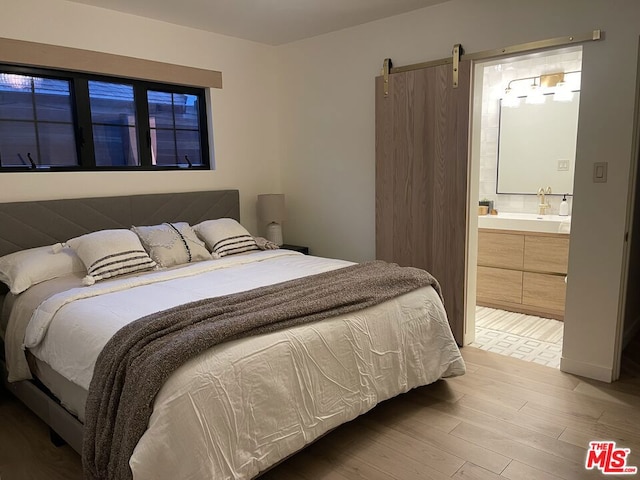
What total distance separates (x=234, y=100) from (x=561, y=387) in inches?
132

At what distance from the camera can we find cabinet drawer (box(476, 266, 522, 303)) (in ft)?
13.4

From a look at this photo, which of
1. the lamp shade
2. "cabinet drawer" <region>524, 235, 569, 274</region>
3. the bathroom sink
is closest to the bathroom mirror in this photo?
the bathroom sink

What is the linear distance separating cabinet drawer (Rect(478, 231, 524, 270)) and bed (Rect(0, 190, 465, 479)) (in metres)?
1.66

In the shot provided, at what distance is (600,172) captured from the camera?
2.70 meters

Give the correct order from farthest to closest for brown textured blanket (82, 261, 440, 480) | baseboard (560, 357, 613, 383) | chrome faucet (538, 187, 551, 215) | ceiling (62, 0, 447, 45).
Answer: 1. chrome faucet (538, 187, 551, 215)
2. ceiling (62, 0, 447, 45)
3. baseboard (560, 357, 613, 383)
4. brown textured blanket (82, 261, 440, 480)

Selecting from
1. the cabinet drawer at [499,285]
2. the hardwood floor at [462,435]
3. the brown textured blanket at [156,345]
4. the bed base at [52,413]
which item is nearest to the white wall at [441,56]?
the hardwood floor at [462,435]

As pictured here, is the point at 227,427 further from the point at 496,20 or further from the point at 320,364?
the point at 496,20

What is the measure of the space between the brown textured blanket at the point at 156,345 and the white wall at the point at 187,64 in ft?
5.65

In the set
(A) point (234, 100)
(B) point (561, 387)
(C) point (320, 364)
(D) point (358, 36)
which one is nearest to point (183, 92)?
(A) point (234, 100)

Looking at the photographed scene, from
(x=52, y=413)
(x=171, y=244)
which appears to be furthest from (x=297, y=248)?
(x=52, y=413)

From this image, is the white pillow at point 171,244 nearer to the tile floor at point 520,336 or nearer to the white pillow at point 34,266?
the white pillow at point 34,266

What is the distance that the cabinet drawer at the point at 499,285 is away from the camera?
409 cm

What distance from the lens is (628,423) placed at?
2.39m

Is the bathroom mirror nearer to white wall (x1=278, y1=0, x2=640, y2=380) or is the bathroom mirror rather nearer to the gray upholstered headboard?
white wall (x1=278, y1=0, x2=640, y2=380)
